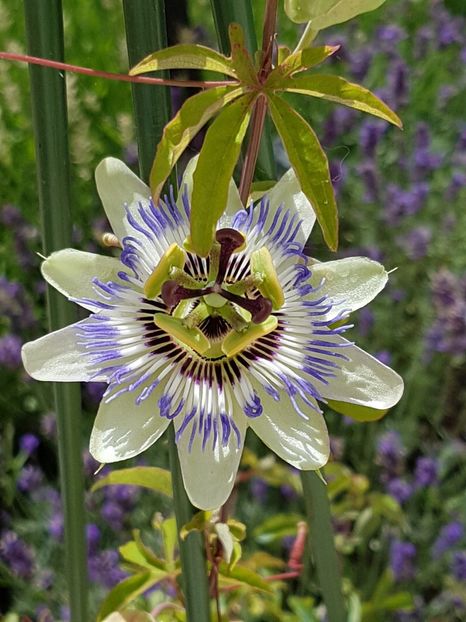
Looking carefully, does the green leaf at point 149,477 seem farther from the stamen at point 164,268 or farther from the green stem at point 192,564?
the stamen at point 164,268

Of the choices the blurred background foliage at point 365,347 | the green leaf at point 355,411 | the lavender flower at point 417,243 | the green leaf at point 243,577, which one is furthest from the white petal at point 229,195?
the lavender flower at point 417,243

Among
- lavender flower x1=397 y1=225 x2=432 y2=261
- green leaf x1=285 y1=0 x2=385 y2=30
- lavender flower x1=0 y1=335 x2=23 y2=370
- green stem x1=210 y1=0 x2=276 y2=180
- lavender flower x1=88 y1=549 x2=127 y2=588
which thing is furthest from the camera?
lavender flower x1=397 y1=225 x2=432 y2=261

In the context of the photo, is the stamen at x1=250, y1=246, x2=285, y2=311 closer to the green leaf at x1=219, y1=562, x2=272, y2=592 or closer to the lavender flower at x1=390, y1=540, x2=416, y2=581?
the green leaf at x1=219, y1=562, x2=272, y2=592

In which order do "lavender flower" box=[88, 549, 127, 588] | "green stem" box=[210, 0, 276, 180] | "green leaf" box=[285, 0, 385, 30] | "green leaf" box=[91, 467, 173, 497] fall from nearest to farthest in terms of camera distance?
"green leaf" box=[285, 0, 385, 30] → "green stem" box=[210, 0, 276, 180] → "green leaf" box=[91, 467, 173, 497] → "lavender flower" box=[88, 549, 127, 588]

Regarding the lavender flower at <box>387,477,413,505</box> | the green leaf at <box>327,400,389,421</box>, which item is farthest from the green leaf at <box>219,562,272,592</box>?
the lavender flower at <box>387,477,413,505</box>

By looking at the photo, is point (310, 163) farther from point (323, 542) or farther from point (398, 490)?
point (398, 490)

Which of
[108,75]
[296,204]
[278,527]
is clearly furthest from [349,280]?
[278,527]
